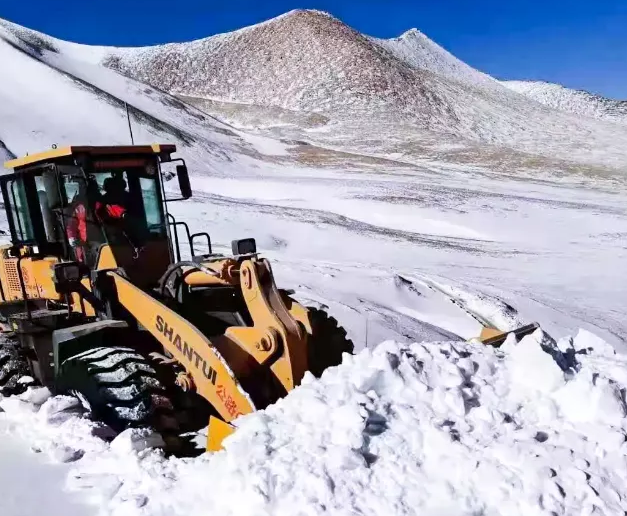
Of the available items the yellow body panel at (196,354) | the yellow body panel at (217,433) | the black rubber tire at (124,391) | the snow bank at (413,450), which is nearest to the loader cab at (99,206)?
the yellow body panel at (196,354)

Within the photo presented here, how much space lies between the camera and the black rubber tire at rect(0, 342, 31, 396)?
587 cm

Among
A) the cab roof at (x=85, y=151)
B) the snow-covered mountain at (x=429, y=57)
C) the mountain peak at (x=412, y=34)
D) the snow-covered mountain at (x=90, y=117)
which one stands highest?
the mountain peak at (x=412, y=34)

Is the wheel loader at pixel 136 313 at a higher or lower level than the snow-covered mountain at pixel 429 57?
lower

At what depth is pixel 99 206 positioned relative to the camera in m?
5.77

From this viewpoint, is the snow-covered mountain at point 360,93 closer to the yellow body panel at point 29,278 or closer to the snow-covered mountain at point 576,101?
the snow-covered mountain at point 576,101

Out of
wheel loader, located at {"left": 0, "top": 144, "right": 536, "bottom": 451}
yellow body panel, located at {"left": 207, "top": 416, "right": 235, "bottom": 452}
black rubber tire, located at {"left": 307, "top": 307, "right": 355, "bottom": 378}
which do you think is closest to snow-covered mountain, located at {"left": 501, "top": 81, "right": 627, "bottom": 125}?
black rubber tire, located at {"left": 307, "top": 307, "right": 355, "bottom": 378}

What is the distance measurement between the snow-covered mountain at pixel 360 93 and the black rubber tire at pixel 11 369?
30305 mm

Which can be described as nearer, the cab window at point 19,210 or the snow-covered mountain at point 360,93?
the cab window at point 19,210

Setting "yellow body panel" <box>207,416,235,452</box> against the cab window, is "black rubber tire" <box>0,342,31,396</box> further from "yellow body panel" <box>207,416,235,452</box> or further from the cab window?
"yellow body panel" <box>207,416,235,452</box>

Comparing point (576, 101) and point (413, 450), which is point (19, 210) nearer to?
point (413, 450)

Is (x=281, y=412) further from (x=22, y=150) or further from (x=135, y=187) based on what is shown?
(x=22, y=150)

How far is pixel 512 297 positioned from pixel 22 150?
20.8 meters

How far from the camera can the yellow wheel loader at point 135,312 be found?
479cm

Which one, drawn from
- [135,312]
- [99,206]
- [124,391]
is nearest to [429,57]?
[99,206]
